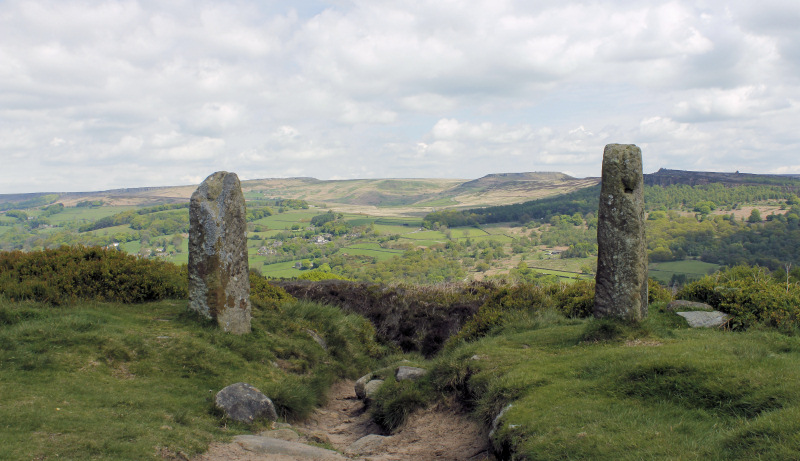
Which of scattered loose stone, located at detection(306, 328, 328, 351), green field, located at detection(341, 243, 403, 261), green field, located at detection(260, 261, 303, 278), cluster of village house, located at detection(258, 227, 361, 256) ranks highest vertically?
scattered loose stone, located at detection(306, 328, 328, 351)

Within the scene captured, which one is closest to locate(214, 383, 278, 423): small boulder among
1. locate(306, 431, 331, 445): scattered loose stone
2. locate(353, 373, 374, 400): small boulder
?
locate(306, 431, 331, 445): scattered loose stone

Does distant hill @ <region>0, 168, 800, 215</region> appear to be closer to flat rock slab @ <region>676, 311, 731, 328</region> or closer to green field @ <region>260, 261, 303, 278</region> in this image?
green field @ <region>260, 261, 303, 278</region>

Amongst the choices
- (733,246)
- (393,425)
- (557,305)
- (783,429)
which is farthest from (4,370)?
(733,246)

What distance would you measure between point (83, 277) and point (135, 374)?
5.64 m

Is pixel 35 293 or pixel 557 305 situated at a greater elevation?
pixel 35 293

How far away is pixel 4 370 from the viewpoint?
923cm

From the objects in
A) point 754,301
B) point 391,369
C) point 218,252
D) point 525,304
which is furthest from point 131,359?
point 754,301

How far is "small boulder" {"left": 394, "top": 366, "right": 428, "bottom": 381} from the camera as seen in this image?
1268cm

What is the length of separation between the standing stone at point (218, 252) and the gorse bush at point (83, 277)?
2.81 m

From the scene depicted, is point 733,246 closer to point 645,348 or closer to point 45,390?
point 645,348

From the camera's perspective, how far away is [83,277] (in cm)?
1479

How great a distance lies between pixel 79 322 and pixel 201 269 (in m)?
3.04

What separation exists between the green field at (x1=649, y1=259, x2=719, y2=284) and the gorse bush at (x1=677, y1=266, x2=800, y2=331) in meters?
29.0

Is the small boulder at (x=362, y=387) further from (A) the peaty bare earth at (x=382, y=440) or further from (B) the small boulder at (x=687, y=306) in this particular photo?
(B) the small boulder at (x=687, y=306)
